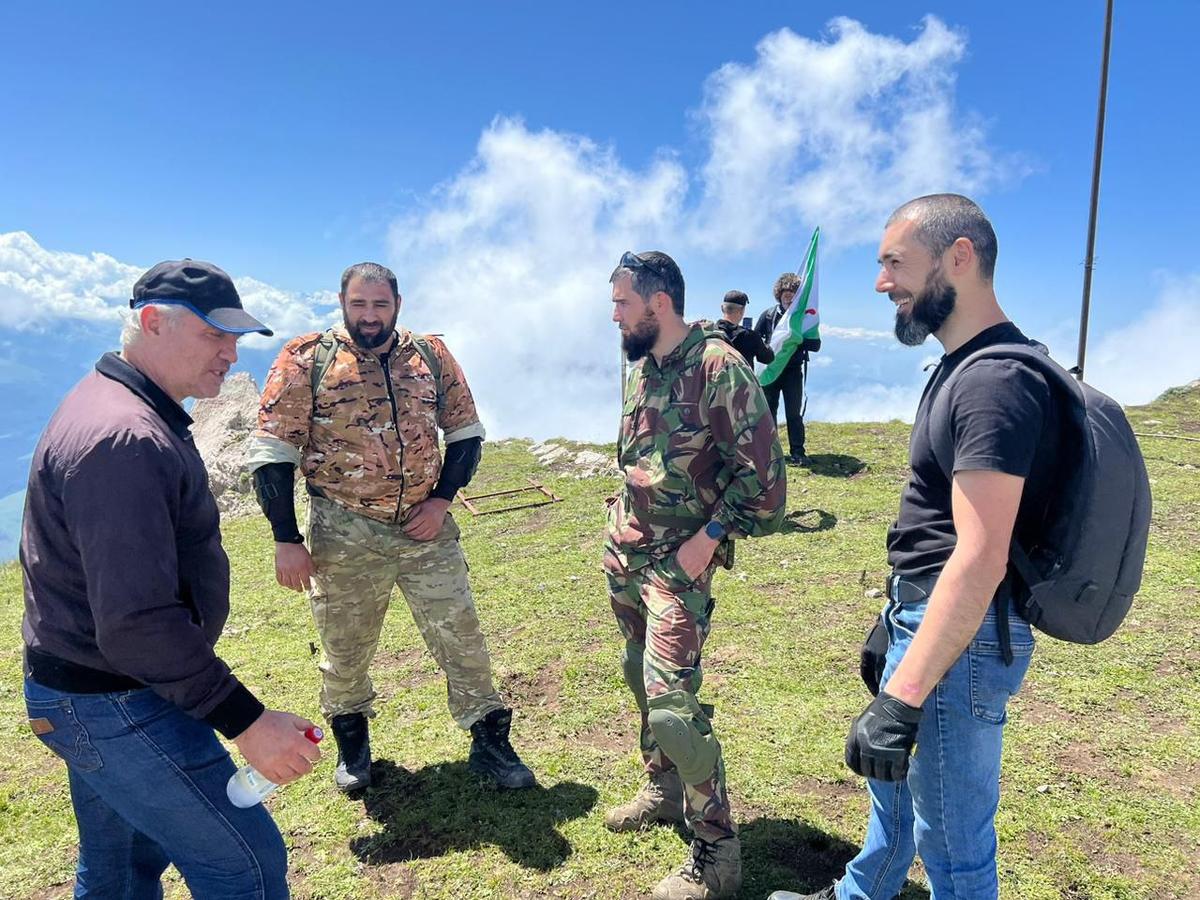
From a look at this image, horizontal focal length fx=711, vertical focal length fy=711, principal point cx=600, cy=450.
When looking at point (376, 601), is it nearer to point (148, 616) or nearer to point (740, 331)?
point (148, 616)

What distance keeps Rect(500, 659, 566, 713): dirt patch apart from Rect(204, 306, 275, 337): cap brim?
3907 millimetres

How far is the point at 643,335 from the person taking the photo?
3.88 meters

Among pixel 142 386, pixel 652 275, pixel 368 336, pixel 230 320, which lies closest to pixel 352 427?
pixel 368 336

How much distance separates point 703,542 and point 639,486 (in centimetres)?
48

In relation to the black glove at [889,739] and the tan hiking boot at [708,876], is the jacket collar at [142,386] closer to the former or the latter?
the black glove at [889,739]

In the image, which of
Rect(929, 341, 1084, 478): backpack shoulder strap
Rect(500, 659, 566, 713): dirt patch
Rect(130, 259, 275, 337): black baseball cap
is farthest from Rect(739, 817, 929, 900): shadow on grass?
Rect(130, 259, 275, 337): black baseball cap

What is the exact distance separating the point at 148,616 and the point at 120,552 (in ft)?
0.72

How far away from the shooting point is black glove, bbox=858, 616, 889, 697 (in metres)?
2.91

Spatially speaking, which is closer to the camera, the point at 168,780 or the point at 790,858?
the point at 168,780

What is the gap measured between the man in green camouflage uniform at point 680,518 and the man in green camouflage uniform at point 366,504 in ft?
3.83

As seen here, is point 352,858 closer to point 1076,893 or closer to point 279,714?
point 279,714

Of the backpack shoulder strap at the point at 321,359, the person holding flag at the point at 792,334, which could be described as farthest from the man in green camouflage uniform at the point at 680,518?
the person holding flag at the point at 792,334

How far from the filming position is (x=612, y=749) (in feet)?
16.4

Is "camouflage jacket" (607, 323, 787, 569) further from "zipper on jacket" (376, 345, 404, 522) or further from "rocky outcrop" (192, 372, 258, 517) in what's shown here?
"rocky outcrop" (192, 372, 258, 517)
